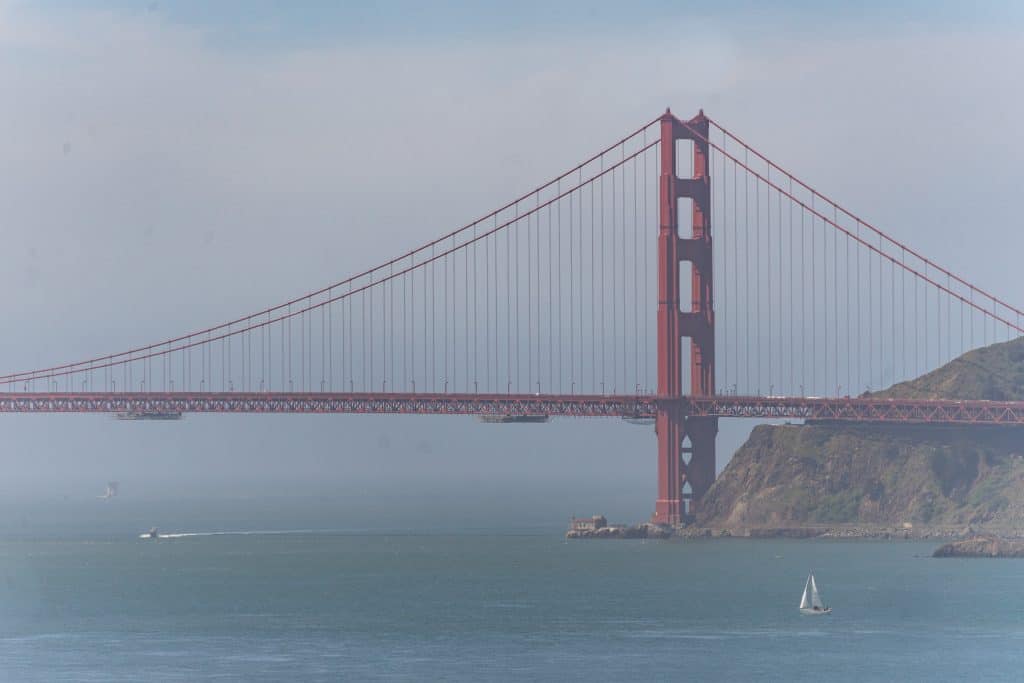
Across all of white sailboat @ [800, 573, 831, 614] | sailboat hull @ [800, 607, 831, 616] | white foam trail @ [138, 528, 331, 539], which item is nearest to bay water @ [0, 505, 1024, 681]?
sailboat hull @ [800, 607, 831, 616]

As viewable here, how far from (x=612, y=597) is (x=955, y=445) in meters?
40.0

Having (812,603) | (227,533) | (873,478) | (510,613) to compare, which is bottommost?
(510,613)

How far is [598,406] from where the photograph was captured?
448 feet

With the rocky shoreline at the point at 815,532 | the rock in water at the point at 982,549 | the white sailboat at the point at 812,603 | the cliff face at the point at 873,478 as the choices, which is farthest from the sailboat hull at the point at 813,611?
the cliff face at the point at 873,478

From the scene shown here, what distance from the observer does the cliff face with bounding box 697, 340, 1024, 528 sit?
137625mm

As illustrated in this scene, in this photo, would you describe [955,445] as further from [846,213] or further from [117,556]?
[117,556]

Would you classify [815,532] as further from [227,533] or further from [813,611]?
[227,533]

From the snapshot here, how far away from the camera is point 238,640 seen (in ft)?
305

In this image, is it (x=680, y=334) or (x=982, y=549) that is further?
(x=680, y=334)

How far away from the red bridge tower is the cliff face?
2.56 meters

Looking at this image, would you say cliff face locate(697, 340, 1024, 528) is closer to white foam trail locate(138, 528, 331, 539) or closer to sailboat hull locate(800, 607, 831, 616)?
sailboat hull locate(800, 607, 831, 616)

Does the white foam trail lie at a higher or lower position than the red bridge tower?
lower

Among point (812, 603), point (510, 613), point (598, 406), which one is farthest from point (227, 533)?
point (812, 603)

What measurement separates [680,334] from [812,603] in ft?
123
